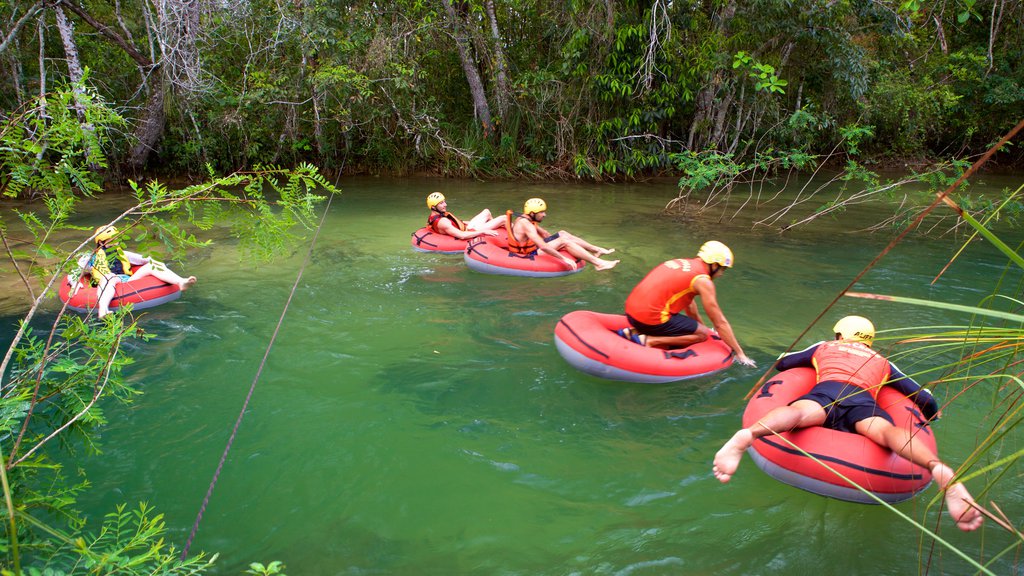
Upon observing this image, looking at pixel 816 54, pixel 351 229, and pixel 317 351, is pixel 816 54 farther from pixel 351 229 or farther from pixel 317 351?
pixel 317 351

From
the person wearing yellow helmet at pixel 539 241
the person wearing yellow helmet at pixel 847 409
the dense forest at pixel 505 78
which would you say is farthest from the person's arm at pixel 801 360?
the dense forest at pixel 505 78

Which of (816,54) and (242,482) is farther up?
(816,54)

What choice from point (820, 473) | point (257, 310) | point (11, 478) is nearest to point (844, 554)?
point (820, 473)

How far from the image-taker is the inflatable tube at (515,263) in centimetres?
813

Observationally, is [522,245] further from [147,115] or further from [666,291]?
[147,115]

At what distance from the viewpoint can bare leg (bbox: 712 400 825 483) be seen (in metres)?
3.49

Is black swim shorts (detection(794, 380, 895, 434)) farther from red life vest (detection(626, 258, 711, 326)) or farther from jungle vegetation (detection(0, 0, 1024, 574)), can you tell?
jungle vegetation (detection(0, 0, 1024, 574))

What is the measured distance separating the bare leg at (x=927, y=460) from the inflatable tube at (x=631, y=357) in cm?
156

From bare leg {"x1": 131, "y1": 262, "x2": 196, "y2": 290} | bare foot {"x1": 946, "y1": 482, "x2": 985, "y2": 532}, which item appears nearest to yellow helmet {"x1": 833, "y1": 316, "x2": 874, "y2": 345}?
bare foot {"x1": 946, "y1": 482, "x2": 985, "y2": 532}

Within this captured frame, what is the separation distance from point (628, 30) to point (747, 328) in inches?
347

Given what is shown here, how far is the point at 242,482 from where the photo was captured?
4.08 metres

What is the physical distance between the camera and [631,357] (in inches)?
207

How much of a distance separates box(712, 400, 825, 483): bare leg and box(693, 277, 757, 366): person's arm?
1290 mm

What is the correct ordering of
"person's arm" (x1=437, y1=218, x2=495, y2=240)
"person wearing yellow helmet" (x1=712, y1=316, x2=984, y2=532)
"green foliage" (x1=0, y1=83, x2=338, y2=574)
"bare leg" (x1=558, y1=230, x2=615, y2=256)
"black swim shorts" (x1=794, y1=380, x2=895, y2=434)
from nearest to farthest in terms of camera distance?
"green foliage" (x1=0, y1=83, x2=338, y2=574), "person wearing yellow helmet" (x1=712, y1=316, x2=984, y2=532), "black swim shorts" (x1=794, y1=380, x2=895, y2=434), "bare leg" (x1=558, y1=230, x2=615, y2=256), "person's arm" (x1=437, y1=218, x2=495, y2=240)
